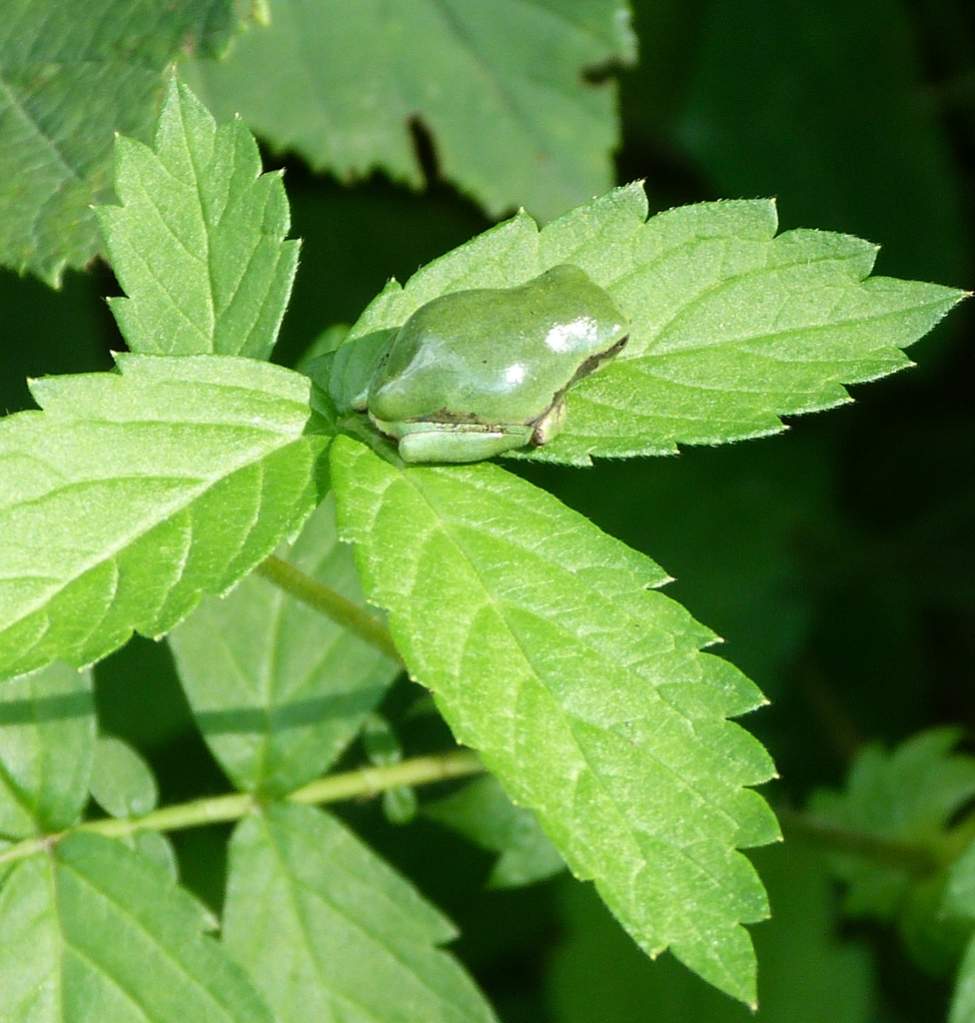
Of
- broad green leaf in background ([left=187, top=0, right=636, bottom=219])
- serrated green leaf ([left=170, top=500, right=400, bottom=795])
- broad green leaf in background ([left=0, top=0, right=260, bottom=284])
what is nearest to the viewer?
serrated green leaf ([left=170, top=500, right=400, bottom=795])

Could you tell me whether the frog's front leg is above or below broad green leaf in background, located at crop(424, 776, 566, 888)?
above

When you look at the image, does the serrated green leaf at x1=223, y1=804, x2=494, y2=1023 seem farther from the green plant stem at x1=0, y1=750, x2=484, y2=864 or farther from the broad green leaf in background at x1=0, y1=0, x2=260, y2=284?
the broad green leaf in background at x1=0, y1=0, x2=260, y2=284

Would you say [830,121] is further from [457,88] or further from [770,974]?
[770,974]

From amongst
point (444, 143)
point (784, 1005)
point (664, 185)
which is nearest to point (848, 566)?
point (664, 185)

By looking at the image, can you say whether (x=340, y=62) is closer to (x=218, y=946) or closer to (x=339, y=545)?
(x=339, y=545)

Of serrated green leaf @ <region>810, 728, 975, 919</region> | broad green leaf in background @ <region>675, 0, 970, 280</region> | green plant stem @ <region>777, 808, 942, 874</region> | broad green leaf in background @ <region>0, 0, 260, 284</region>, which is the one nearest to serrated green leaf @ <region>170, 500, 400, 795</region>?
broad green leaf in background @ <region>0, 0, 260, 284</region>

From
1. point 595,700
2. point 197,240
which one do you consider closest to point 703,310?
point 595,700

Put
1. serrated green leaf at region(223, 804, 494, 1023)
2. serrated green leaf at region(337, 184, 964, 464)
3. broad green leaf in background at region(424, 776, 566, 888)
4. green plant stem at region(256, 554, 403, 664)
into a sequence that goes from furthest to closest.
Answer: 1. broad green leaf in background at region(424, 776, 566, 888)
2. serrated green leaf at region(223, 804, 494, 1023)
3. green plant stem at region(256, 554, 403, 664)
4. serrated green leaf at region(337, 184, 964, 464)

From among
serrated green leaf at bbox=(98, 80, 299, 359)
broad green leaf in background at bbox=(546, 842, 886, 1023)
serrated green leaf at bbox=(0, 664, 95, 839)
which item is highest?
serrated green leaf at bbox=(98, 80, 299, 359)
